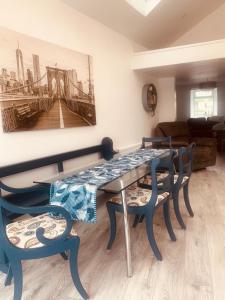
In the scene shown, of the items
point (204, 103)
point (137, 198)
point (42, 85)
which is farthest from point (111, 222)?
point (204, 103)

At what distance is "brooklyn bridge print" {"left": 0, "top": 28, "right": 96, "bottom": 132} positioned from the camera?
234cm

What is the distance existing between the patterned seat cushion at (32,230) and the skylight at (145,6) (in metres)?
3.20

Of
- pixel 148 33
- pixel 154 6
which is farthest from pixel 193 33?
pixel 154 6

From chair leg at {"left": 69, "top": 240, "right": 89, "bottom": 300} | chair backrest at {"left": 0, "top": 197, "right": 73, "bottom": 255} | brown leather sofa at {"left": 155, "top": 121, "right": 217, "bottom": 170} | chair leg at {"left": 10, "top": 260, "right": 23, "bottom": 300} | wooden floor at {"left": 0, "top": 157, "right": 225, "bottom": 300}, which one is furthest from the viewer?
brown leather sofa at {"left": 155, "top": 121, "right": 217, "bottom": 170}

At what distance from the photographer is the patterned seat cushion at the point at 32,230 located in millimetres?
1491

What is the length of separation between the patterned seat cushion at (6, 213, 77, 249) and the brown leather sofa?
11.9 ft

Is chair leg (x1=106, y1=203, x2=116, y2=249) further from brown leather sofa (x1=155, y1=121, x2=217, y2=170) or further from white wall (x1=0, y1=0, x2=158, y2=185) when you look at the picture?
brown leather sofa (x1=155, y1=121, x2=217, y2=170)

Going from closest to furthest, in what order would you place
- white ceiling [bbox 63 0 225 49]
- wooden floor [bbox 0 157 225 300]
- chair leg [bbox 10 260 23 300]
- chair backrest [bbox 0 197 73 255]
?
chair backrest [bbox 0 197 73 255] → chair leg [bbox 10 260 23 300] → wooden floor [bbox 0 157 225 300] → white ceiling [bbox 63 0 225 49]

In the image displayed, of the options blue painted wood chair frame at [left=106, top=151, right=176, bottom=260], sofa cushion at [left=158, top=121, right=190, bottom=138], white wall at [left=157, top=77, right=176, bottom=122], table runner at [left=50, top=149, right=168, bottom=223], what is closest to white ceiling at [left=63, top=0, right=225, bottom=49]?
white wall at [left=157, top=77, right=176, bottom=122]

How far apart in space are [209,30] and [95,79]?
3.80 meters

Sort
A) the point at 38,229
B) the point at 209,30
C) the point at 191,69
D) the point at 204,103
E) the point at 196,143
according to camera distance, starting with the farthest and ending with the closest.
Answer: the point at 204,103 → the point at 209,30 → the point at 196,143 → the point at 191,69 → the point at 38,229

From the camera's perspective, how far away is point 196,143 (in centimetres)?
513

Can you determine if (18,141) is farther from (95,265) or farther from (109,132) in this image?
(109,132)

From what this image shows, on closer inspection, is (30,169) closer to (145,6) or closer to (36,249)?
(36,249)
